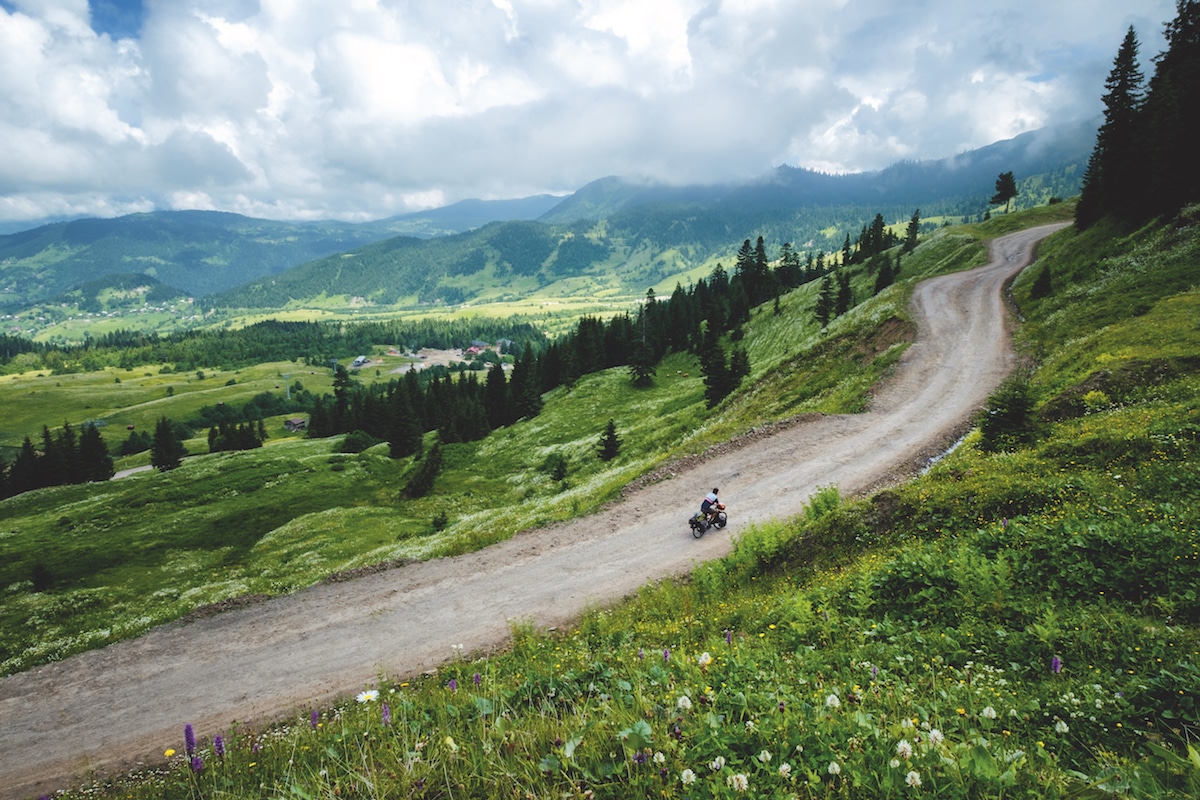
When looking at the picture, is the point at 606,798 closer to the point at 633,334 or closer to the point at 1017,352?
the point at 1017,352

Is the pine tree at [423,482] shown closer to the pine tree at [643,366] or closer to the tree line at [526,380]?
the tree line at [526,380]

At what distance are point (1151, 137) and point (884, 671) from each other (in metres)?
74.5

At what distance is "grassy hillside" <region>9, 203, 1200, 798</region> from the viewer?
4062 mm

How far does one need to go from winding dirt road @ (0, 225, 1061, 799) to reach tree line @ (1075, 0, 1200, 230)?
132 feet

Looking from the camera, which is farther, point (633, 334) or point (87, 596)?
point (633, 334)

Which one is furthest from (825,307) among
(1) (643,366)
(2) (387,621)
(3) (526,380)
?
(2) (387,621)

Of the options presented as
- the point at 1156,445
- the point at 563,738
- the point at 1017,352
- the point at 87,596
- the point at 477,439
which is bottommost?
the point at 477,439

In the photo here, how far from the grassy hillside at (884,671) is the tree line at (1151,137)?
153 ft

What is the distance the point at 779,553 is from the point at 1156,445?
9484mm

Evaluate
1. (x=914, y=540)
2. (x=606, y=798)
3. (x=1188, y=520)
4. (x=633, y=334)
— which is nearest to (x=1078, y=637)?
(x=1188, y=520)

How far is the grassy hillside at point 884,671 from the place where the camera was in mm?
4062

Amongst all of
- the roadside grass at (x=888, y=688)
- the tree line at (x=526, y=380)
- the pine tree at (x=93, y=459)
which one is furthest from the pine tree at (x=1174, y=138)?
the pine tree at (x=93, y=459)

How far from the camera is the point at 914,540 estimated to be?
1227 centimetres

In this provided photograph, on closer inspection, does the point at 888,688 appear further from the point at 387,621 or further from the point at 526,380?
the point at 526,380
